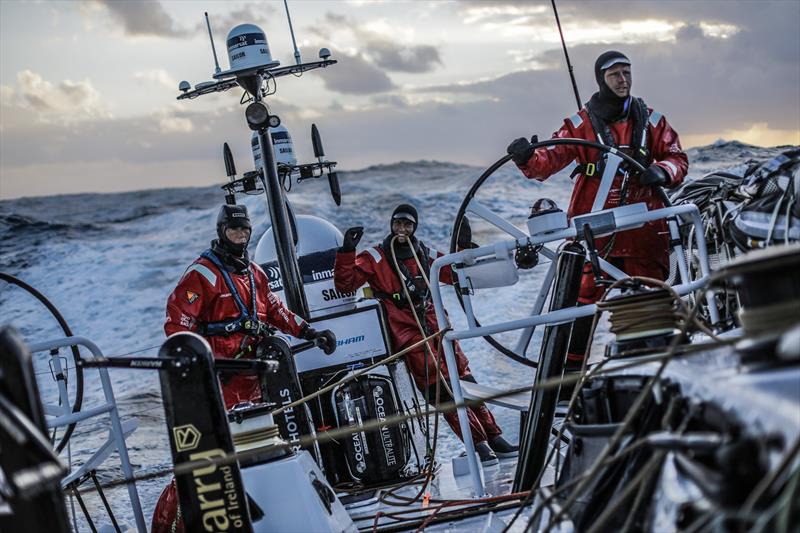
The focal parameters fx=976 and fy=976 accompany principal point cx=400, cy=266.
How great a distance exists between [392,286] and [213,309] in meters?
1.34

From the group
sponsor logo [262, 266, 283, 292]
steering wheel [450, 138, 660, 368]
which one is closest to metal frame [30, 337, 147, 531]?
steering wheel [450, 138, 660, 368]

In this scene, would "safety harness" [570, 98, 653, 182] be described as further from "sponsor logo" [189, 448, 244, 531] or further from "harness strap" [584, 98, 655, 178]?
"sponsor logo" [189, 448, 244, 531]

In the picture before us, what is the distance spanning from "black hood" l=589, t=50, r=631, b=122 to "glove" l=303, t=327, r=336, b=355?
2014mm

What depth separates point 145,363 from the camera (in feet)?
9.60

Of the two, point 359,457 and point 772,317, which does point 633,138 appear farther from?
point 772,317

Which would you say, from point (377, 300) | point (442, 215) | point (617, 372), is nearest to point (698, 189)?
point (377, 300)

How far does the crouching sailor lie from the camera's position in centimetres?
537

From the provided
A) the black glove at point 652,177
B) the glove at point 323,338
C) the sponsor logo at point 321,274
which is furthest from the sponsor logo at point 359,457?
the black glove at point 652,177

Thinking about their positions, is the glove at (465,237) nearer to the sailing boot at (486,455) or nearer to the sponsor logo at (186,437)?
the sailing boot at (486,455)

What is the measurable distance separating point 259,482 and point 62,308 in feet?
49.2

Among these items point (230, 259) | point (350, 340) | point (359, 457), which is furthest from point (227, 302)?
point (359, 457)

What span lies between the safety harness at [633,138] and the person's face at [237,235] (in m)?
1.88

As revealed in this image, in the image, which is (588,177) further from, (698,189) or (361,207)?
(361,207)

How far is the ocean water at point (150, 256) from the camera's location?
11.8m
